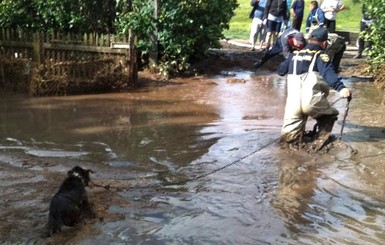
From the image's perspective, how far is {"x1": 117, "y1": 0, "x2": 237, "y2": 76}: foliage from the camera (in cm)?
1295

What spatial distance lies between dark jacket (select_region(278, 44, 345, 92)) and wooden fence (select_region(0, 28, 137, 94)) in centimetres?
512

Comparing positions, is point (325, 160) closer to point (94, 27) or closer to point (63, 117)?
point (63, 117)

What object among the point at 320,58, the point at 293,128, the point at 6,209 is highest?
the point at 320,58

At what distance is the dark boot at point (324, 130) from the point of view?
7.54m

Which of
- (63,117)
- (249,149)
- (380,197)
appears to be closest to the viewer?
(380,197)

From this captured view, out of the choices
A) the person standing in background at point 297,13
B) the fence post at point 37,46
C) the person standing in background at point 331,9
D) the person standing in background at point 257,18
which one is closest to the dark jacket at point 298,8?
the person standing in background at point 297,13

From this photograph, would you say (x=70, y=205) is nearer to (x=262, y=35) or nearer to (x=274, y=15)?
(x=274, y=15)

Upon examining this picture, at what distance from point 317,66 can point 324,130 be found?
0.97 m

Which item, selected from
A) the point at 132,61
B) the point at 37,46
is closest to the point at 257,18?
the point at 132,61

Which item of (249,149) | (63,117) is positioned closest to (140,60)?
(63,117)

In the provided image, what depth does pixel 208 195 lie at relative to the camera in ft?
19.5

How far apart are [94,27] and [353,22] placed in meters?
21.2

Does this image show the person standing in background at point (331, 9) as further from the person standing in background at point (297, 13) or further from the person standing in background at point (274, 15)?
the person standing in background at point (274, 15)

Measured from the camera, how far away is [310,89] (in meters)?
7.26
